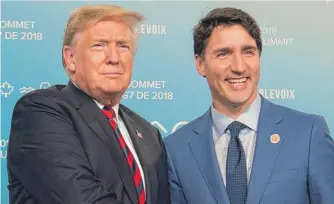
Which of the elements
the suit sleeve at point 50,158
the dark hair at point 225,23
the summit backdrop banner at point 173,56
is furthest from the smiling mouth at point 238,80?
the summit backdrop banner at point 173,56

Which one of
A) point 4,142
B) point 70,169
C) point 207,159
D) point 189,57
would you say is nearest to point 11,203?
point 70,169

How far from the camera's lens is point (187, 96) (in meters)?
4.14

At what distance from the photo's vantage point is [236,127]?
278cm

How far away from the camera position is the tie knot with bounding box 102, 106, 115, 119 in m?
2.84

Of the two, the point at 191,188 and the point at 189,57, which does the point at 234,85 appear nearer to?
the point at 191,188

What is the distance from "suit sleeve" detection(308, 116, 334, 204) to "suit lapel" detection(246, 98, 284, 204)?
0.16 metres

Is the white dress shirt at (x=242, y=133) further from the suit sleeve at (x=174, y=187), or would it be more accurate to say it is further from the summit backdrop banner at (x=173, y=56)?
the summit backdrop banner at (x=173, y=56)

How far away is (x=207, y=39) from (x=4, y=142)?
193 centimetres

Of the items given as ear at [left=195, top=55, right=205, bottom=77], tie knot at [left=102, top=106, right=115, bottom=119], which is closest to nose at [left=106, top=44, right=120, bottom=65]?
tie knot at [left=102, top=106, right=115, bottom=119]

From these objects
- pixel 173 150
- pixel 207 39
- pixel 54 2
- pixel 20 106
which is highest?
pixel 54 2

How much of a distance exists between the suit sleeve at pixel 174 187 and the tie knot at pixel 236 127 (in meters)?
0.35

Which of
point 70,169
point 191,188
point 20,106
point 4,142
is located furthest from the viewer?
point 4,142

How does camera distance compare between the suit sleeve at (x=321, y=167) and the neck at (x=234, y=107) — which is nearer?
the suit sleeve at (x=321, y=167)

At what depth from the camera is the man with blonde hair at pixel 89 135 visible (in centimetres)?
241
